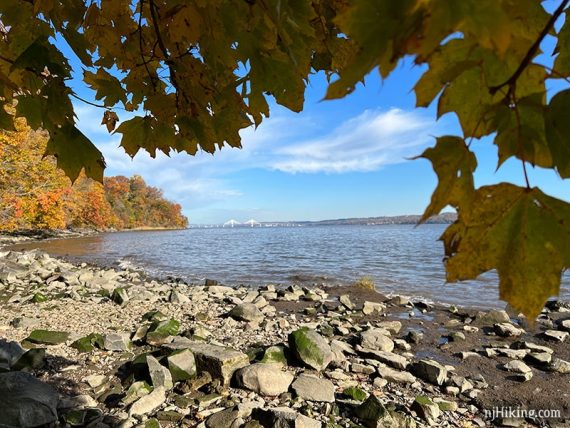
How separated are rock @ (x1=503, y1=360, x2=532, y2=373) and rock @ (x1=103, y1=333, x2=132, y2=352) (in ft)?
19.9

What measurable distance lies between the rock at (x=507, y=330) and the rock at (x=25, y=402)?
326 inches

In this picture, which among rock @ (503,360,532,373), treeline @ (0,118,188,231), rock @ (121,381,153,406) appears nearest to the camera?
rock @ (121,381,153,406)

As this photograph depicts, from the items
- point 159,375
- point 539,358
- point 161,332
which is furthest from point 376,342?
point 159,375

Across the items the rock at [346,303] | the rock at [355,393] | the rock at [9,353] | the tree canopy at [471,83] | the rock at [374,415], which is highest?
the tree canopy at [471,83]

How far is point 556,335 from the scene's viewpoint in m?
7.92

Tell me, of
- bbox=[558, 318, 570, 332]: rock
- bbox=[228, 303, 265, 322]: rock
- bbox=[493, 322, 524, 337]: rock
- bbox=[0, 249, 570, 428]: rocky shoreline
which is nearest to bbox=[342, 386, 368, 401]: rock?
bbox=[0, 249, 570, 428]: rocky shoreline

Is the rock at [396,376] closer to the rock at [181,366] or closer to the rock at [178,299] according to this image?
the rock at [181,366]

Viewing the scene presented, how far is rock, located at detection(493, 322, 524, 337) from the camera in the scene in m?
8.17

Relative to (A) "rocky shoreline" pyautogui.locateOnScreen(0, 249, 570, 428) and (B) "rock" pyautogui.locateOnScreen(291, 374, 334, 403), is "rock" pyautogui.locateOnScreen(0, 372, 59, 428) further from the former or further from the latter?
(B) "rock" pyautogui.locateOnScreen(291, 374, 334, 403)

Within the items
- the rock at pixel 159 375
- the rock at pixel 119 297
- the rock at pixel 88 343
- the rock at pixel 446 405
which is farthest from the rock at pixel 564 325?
the rock at pixel 119 297

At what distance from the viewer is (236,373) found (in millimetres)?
4770

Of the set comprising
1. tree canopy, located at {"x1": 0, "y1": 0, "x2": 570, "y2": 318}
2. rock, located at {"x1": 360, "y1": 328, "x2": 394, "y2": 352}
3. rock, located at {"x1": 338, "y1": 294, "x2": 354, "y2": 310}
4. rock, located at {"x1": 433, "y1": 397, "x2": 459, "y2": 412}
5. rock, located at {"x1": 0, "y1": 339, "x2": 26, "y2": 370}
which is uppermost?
tree canopy, located at {"x1": 0, "y1": 0, "x2": 570, "y2": 318}

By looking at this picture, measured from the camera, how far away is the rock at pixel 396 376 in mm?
5242

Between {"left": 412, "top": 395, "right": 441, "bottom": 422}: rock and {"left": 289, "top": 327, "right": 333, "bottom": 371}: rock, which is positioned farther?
{"left": 289, "top": 327, "right": 333, "bottom": 371}: rock
